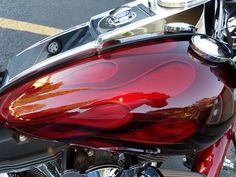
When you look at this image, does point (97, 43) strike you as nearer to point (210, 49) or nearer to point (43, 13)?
point (210, 49)

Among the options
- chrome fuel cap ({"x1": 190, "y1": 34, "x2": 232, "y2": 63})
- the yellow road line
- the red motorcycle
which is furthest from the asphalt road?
chrome fuel cap ({"x1": 190, "y1": 34, "x2": 232, "y2": 63})

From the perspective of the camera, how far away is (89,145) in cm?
122

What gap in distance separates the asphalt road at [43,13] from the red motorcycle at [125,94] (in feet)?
6.09

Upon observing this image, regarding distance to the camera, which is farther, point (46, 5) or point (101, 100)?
point (46, 5)

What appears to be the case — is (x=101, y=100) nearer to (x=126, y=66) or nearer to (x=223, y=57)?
(x=126, y=66)

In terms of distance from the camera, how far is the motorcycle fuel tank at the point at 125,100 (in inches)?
Result: 46.1

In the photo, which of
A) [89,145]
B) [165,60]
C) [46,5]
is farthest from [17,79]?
[46,5]

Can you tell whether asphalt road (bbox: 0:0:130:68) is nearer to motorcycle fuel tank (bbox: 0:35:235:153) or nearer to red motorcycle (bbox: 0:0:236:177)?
red motorcycle (bbox: 0:0:236:177)

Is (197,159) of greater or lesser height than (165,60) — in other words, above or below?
below

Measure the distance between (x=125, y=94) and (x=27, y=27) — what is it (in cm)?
230

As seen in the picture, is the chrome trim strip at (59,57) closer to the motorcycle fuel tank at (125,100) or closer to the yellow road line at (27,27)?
the motorcycle fuel tank at (125,100)

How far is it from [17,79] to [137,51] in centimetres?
35

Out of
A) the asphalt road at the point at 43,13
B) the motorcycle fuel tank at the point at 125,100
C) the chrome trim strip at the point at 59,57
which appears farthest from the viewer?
the asphalt road at the point at 43,13

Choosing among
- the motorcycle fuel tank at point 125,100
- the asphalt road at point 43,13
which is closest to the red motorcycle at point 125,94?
the motorcycle fuel tank at point 125,100
